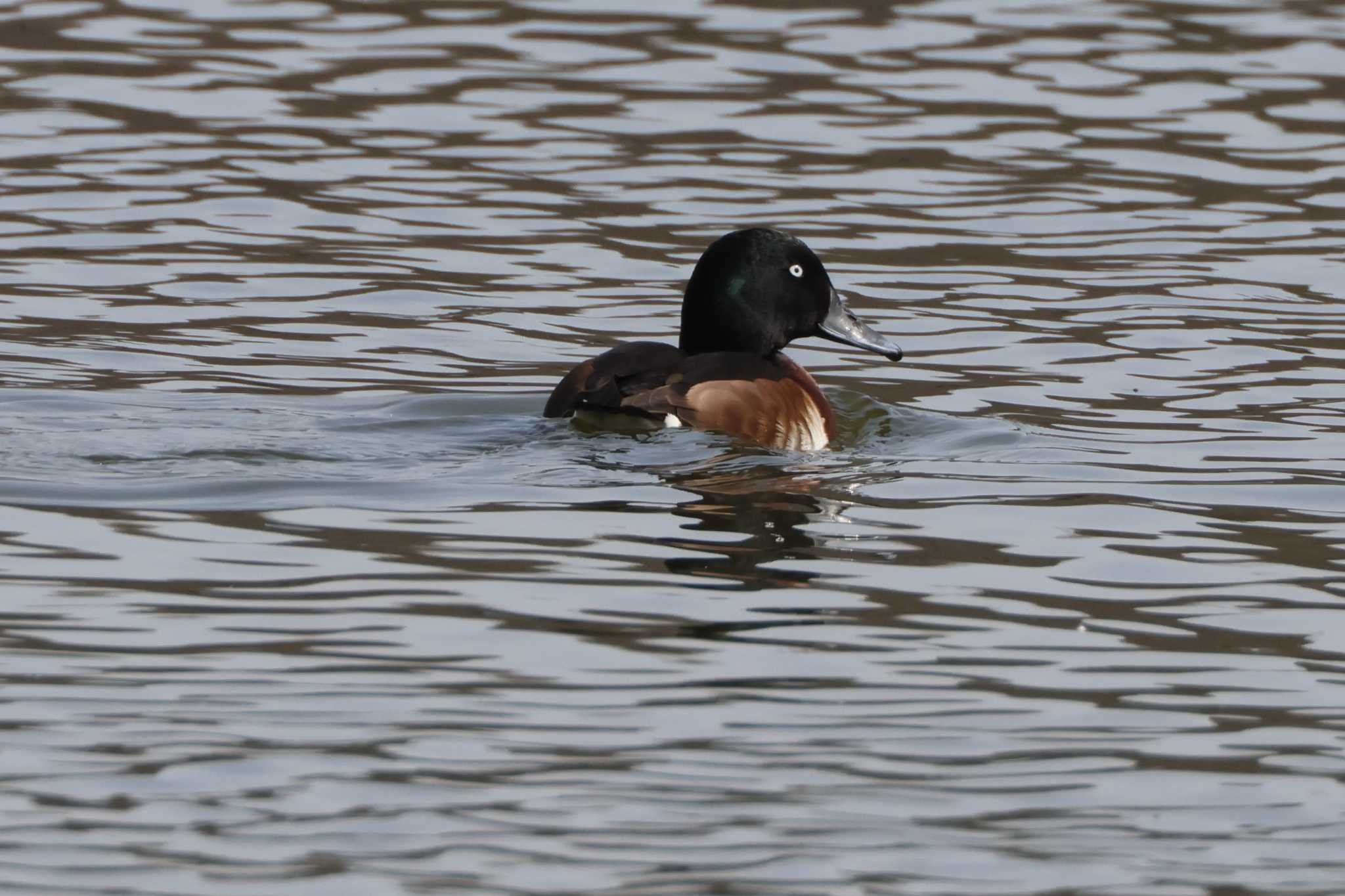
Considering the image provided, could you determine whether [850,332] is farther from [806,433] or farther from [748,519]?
[748,519]

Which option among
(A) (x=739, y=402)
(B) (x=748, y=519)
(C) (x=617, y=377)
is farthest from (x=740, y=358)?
(B) (x=748, y=519)

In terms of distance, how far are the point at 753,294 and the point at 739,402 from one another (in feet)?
2.64

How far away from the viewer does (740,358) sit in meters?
9.19

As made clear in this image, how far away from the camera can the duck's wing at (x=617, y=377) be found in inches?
345

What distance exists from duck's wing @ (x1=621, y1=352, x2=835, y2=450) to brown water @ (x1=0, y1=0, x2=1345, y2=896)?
129mm

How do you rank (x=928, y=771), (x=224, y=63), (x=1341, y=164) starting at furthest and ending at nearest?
1. (x=224, y=63)
2. (x=1341, y=164)
3. (x=928, y=771)

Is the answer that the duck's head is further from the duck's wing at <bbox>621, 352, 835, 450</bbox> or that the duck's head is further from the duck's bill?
the duck's wing at <bbox>621, 352, 835, 450</bbox>

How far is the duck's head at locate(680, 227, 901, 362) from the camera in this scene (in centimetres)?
948

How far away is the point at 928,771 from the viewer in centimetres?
526

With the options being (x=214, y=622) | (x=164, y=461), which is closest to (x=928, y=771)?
(x=214, y=622)

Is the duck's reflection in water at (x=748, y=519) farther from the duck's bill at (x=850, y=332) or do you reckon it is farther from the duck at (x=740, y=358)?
the duck's bill at (x=850, y=332)

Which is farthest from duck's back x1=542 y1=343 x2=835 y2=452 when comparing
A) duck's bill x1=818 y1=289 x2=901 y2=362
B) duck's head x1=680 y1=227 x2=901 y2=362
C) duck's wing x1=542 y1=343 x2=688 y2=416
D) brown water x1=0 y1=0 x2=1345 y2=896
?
duck's bill x1=818 y1=289 x2=901 y2=362

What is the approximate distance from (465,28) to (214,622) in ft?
37.6

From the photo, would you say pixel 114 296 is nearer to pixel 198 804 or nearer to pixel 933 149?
pixel 933 149
